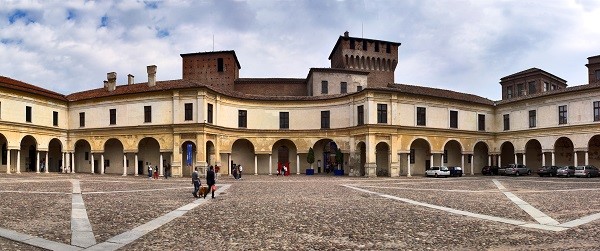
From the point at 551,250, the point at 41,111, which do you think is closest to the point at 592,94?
the point at 551,250

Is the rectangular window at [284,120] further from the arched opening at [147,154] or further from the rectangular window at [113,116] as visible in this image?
the rectangular window at [113,116]

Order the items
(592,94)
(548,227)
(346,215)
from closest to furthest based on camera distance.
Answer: (548,227) < (346,215) < (592,94)

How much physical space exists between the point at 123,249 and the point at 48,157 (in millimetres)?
41440

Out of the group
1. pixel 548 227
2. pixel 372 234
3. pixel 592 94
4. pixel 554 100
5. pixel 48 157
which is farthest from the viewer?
pixel 48 157

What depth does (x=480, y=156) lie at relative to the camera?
4619 centimetres

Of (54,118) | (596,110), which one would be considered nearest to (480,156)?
(596,110)

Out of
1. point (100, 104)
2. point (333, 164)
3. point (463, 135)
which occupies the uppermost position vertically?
point (100, 104)

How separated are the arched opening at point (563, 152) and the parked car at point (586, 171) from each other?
5.01 m

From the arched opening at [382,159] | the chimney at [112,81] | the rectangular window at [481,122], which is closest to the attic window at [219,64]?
the chimney at [112,81]

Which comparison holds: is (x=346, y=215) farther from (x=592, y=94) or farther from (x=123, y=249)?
(x=592, y=94)

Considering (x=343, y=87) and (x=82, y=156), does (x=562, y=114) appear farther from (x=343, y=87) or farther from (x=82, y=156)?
(x=82, y=156)

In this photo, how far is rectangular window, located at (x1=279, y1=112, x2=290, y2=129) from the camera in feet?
142

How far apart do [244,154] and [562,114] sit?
31.3 m

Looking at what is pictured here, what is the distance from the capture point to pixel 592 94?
3653 cm
